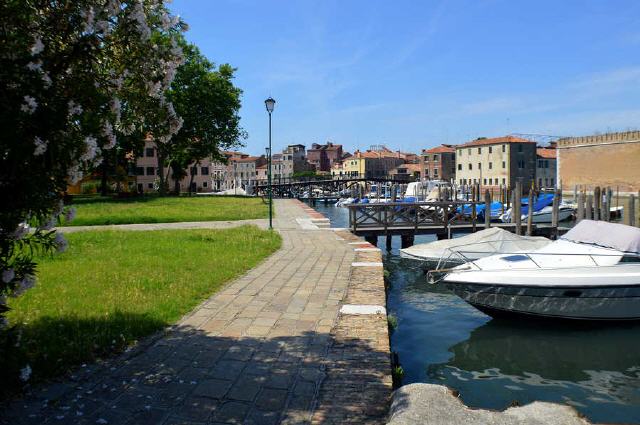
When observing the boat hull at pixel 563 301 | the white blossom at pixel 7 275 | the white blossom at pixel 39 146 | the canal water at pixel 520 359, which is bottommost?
the canal water at pixel 520 359

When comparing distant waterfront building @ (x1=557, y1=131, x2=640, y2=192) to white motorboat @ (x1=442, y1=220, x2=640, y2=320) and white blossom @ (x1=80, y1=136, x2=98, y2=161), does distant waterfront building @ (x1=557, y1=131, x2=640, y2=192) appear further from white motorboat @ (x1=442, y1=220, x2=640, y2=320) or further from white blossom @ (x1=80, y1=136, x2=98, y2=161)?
white blossom @ (x1=80, y1=136, x2=98, y2=161)

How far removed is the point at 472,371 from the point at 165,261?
7.26 metres

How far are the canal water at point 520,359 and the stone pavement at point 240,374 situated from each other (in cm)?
183

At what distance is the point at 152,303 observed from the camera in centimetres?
807

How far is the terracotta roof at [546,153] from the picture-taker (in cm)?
9239

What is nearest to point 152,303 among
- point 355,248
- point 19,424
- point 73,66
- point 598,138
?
point 19,424

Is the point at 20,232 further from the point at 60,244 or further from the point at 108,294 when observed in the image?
the point at 108,294

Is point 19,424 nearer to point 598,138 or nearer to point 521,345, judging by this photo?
point 521,345

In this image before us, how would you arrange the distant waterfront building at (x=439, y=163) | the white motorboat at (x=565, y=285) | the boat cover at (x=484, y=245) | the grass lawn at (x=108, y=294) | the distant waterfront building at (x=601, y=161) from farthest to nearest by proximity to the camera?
the distant waterfront building at (x=439, y=163) < the distant waterfront building at (x=601, y=161) < the boat cover at (x=484, y=245) < the white motorboat at (x=565, y=285) < the grass lawn at (x=108, y=294)

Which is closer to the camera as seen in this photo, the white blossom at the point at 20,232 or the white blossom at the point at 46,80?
the white blossom at the point at 46,80

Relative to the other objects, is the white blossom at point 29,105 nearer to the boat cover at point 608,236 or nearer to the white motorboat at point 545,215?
the boat cover at point 608,236

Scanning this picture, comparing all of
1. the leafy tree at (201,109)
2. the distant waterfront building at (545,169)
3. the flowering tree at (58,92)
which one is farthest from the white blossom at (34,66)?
the distant waterfront building at (545,169)

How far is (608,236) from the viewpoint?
12125 mm

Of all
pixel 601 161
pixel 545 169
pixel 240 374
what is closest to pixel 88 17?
pixel 240 374
